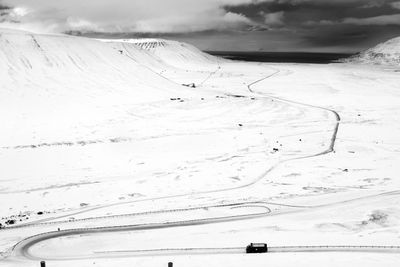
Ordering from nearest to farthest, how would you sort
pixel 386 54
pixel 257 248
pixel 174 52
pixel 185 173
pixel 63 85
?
pixel 257 248
pixel 185 173
pixel 63 85
pixel 174 52
pixel 386 54

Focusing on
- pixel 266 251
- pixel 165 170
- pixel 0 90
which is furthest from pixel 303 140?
pixel 0 90

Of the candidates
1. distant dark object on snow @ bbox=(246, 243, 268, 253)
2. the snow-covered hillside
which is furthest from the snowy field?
the snow-covered hillside

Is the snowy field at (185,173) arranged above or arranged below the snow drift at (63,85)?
below

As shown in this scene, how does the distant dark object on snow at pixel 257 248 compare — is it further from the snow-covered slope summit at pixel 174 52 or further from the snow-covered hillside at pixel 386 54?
the snow-covered hillside at pixel 386 54

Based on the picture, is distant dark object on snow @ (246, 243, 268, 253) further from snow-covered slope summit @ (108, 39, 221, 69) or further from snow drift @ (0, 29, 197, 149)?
snow-covered slope summit @ (108, 39, 221, 69)

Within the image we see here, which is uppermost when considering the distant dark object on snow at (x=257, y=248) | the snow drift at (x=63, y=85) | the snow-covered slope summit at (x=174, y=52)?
the snow-covered slope summit at (x=174, y=52)

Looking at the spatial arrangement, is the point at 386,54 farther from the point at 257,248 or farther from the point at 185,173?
the point at 257,248

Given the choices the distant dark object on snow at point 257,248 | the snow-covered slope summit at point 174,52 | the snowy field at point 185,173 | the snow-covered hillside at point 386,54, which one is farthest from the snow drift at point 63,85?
the snow-covered hillside at point 386,54

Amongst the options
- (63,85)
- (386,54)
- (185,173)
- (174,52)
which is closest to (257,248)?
(185,173)

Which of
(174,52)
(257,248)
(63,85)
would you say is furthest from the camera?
(174,52)
